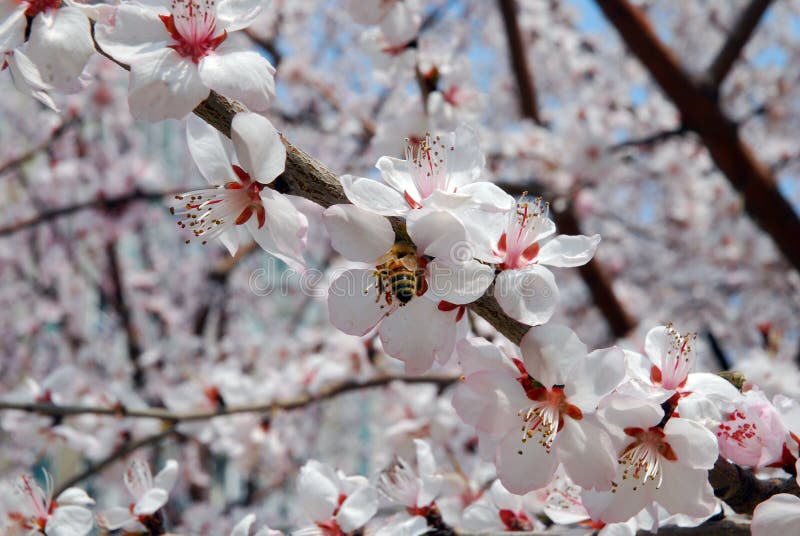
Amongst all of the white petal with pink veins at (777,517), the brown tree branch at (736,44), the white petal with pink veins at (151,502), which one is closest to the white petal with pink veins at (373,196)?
the white petal with pink veins at (777,517)

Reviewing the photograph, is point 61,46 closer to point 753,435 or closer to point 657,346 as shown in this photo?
point 657,346

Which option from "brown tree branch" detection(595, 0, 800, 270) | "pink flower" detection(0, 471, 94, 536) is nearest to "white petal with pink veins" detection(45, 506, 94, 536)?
"pink flower" detection(0, 471, 94, 536)

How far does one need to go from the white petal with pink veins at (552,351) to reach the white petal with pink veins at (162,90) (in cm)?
48

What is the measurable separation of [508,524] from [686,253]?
4.14 meters

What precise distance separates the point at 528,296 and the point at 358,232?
21 cm

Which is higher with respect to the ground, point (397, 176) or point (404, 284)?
Result: point (397, 176)

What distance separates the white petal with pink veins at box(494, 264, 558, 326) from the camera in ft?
2.43

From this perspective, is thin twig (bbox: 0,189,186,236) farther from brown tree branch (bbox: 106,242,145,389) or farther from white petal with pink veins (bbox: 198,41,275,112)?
white petal with pink veins (bbox: 198,41,275,112)

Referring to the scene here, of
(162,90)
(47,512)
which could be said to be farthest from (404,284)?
(47,512)

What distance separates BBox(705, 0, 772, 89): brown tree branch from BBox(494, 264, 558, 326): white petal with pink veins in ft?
7.26

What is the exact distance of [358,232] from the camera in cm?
76

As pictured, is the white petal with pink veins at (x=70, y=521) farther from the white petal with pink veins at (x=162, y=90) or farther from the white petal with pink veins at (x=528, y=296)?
the white petal with pink veins at (x=528, y=296)

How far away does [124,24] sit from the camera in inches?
31.2

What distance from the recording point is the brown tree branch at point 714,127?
2.53m
